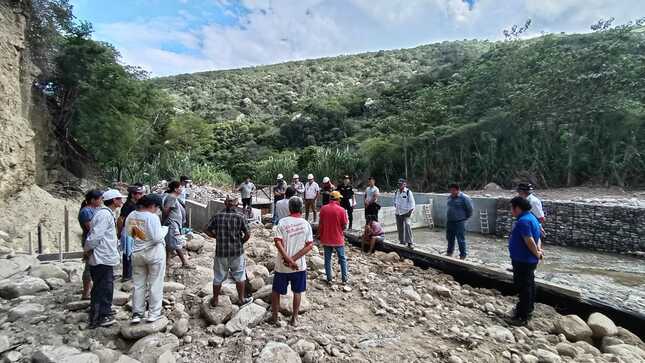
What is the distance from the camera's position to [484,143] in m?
18.1

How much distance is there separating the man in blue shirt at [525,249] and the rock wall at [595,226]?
784 centimetres

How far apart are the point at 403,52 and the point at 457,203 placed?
191ft

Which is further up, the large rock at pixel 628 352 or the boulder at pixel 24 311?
the boulder at pixel 24 311

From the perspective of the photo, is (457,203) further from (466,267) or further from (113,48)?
(113,48)

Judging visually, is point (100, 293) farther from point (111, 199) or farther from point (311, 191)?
point (311, 191)

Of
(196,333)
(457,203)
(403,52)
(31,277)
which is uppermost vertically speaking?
(403,52)

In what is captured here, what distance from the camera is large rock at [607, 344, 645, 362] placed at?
12.7 feet

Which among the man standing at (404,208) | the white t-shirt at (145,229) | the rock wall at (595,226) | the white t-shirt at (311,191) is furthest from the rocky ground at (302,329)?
the rock wall at (595,226)

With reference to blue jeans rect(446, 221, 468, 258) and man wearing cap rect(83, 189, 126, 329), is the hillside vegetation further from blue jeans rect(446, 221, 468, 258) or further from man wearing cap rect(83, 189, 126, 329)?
man wearing cap rect(83, 189, 126, 329)

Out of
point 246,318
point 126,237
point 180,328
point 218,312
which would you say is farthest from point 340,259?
point 126,237

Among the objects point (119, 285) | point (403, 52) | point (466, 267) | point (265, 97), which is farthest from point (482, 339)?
point (403, 52)

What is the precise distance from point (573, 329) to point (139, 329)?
4.87 m

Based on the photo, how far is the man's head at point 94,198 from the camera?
4109 millimetres

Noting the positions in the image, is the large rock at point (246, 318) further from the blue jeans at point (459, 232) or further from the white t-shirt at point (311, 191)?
the white t-shirt at point (311, 191)
